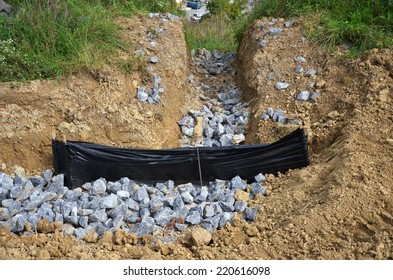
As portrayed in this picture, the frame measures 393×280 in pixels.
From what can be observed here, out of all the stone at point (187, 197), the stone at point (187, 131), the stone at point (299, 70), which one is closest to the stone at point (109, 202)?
the stone at point (187, 197)

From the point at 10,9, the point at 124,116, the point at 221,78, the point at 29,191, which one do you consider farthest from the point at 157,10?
the point at 29,191

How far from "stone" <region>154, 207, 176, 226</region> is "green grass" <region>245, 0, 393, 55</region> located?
3.10 metres

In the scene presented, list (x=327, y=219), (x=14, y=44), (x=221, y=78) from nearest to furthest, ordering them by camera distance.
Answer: (x=327, y=219) < (x=14, y=44) < (x=221, y=78)

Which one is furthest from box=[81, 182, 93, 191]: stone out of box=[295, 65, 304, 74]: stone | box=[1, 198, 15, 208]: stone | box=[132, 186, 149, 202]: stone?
box=[295, 65, 304, 74]: stone

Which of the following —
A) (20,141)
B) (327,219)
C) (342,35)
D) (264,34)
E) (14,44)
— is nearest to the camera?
(327,219)

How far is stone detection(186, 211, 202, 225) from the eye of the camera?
4375 millimetres

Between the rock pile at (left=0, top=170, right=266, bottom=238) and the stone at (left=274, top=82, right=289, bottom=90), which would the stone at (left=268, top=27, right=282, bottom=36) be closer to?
the stone at (left=274, top=82, right=289, bottom=90)

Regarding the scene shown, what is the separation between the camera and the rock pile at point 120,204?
4.37 meters

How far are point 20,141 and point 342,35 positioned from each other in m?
3.92

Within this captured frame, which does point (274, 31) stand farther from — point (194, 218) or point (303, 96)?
point (194, 218)

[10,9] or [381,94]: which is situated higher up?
[10,9]

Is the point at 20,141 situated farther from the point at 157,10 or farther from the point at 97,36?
the point at 157,10

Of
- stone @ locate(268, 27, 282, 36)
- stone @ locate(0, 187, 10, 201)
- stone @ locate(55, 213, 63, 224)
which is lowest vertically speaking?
stone @ locate(55, 213, 63, 224)

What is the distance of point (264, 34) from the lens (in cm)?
704
